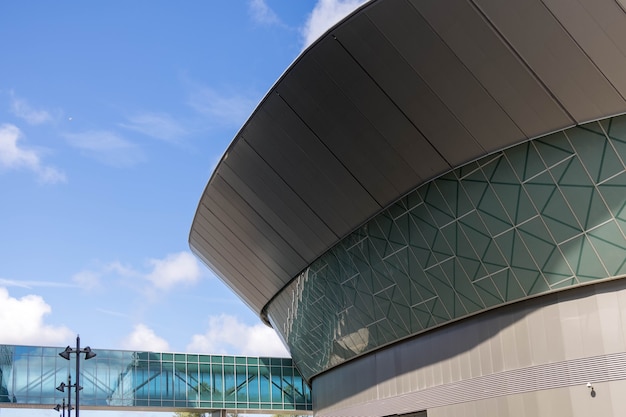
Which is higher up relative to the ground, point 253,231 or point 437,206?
point 253,231

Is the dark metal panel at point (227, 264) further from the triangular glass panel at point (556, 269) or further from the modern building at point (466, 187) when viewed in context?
the triangular glass panel at point (556, 269)

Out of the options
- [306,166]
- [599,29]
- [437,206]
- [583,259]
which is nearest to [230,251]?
[306,166]

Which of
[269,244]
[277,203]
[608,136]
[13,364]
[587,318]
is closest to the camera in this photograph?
[608,136]

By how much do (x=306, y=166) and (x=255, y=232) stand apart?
6.39 meters

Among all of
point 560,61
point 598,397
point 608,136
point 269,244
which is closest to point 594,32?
point 560,61

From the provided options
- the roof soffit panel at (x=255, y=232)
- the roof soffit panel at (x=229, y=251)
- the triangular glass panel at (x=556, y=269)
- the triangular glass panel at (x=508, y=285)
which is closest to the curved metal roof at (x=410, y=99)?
the roof soffit panel at (x=255, y=232)

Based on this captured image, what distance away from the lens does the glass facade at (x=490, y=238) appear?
1916cm

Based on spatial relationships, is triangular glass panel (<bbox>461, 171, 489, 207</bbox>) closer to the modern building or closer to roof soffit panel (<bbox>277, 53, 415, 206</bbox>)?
the modern building

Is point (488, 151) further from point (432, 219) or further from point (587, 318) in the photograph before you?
point (587, 318)

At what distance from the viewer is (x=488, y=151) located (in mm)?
20859

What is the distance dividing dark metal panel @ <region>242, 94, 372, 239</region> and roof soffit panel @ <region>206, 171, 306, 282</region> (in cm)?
337

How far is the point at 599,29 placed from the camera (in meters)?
17.2

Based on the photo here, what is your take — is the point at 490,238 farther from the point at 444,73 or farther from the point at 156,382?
the point at 156,382

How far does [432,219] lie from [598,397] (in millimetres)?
6478
